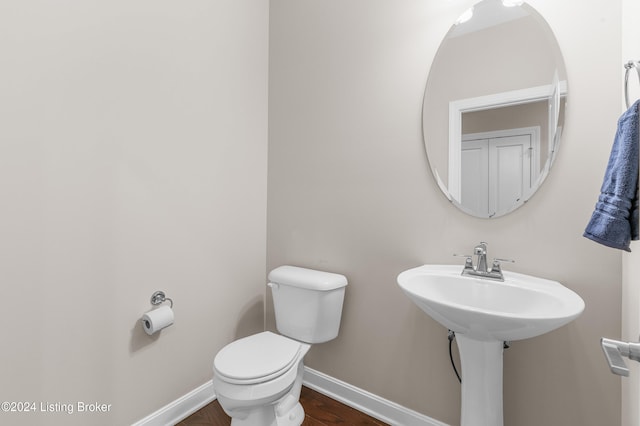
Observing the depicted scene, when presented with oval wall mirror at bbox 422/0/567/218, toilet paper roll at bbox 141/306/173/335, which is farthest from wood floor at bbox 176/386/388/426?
oval wall mirror at bbox 422/0/567/218

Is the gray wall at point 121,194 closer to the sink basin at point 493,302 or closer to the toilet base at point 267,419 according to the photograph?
the toilet base at point 267,419

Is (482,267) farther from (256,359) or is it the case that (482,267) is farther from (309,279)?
(256,359)

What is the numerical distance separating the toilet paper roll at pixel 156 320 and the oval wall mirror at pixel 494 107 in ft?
4.65

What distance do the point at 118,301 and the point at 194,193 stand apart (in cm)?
61

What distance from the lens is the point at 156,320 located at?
4.53 ft

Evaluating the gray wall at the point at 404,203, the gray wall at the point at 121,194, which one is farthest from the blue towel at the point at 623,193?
the gray wall at the point at 121,194

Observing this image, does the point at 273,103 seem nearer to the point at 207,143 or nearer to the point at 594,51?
the point at 207,143

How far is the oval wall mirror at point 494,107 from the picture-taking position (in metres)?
1.21

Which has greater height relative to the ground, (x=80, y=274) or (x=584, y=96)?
(x=584, y=96)

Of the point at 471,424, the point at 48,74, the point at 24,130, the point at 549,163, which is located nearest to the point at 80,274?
the point at 24,130

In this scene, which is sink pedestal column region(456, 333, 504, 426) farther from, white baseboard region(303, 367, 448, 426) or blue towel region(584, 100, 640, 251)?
blue towel region(584, 100, 640, 251)

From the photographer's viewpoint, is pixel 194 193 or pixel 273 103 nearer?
pixel 194 193

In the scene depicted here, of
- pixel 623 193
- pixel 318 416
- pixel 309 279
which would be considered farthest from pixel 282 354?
pixel 623 193

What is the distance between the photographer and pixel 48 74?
3.72 feet
